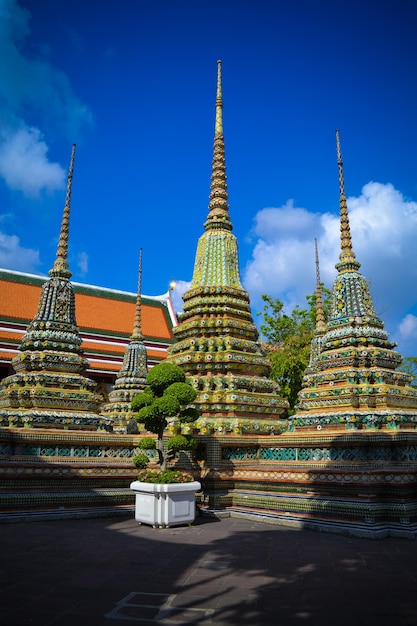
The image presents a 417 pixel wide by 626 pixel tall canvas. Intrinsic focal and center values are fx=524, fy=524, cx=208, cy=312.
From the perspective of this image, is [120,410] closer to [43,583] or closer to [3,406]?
[3,406]

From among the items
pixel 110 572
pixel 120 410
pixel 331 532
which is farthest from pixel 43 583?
pixel 120 410

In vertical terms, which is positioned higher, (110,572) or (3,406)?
(3,406)

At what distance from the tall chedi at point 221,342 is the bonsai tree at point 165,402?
1.87 metres

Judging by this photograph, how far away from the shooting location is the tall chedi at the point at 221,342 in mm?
12430

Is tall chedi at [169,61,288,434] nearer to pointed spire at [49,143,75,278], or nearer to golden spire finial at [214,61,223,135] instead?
golden spire finial at [214,61,223,135]

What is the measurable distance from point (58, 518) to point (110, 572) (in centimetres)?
501

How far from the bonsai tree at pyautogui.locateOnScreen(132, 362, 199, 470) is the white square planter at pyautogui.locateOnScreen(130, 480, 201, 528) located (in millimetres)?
769

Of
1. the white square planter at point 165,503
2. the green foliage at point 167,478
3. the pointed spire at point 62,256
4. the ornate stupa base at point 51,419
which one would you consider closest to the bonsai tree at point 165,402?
the green foliage at point 167,478

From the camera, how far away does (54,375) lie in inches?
498

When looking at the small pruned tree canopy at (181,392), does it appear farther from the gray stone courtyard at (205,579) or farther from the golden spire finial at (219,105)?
the golden spire finial at (219,105)

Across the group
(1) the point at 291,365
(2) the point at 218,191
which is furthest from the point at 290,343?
(2) the point at 218,191

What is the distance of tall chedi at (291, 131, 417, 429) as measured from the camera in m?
10.7

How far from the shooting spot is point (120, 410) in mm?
20047

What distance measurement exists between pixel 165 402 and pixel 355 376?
4.25 meters
